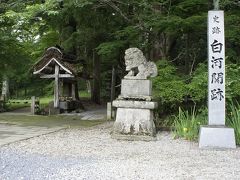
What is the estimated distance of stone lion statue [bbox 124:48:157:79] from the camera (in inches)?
361

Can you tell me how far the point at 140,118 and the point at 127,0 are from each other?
14.3ft

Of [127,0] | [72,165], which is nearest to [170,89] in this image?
[127,0]

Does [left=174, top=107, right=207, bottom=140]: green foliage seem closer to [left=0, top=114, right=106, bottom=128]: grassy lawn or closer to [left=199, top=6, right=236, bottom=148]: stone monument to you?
[left=199, top=6, right=236, bottom=148]: stone monument

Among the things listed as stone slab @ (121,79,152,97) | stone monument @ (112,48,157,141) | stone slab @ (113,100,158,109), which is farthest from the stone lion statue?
stone slab @ (113,100,158,109)

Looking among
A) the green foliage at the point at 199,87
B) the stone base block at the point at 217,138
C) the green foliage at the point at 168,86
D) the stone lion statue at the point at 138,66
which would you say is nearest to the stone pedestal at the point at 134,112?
the stone lion statue at the point at 138,66

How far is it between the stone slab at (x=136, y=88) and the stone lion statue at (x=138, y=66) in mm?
129

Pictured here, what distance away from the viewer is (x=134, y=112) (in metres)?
9.05

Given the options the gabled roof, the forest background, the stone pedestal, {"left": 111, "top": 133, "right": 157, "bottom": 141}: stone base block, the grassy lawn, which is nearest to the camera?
{"left": 111, "top": 133, "right": 157, "bottom": 141}: stone base block

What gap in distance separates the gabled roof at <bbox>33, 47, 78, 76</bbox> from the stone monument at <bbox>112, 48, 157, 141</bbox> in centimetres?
738

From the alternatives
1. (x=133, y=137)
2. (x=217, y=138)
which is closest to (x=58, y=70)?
(x=133, y=137)

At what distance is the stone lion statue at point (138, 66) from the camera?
361 inches

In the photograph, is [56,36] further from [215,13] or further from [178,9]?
[215,13]

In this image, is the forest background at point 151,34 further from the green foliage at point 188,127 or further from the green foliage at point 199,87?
the green foliage at point 188,127

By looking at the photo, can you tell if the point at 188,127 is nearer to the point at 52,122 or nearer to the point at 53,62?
the point at 52,122
